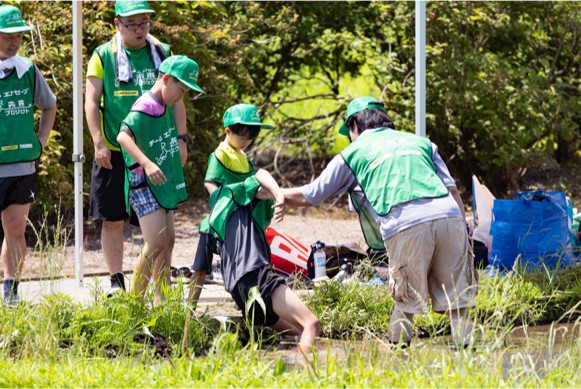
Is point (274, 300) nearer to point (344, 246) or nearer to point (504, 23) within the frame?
point (344, 246)

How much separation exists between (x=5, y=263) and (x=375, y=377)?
10.1 ft

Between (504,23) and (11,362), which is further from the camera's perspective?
(504,23)

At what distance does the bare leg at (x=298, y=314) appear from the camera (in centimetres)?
546

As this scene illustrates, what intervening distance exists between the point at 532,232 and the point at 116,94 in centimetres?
295

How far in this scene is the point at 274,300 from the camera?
223 inches

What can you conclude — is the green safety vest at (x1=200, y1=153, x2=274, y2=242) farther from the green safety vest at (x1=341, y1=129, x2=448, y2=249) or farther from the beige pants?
the beige pants

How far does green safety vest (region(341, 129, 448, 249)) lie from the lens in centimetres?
561

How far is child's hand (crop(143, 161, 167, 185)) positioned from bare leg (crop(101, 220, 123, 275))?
0.93m

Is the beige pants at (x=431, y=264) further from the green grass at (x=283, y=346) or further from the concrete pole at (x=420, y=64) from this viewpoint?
the concrete pole at (x=420, y=64)

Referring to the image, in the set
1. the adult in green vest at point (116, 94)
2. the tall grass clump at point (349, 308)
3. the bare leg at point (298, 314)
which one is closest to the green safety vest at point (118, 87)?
the adult in green vest at point (116, 94)

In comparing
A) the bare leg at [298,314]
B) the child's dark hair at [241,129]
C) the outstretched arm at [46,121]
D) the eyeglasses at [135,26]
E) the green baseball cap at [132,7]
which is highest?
the green baseball cap at [132,7]

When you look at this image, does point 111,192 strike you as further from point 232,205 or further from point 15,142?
point 232,205

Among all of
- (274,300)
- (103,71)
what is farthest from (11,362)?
(103,71)

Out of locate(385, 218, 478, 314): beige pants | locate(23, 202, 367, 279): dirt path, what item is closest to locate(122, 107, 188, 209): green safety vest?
locate(385, 218, 478, 314): beige pants
